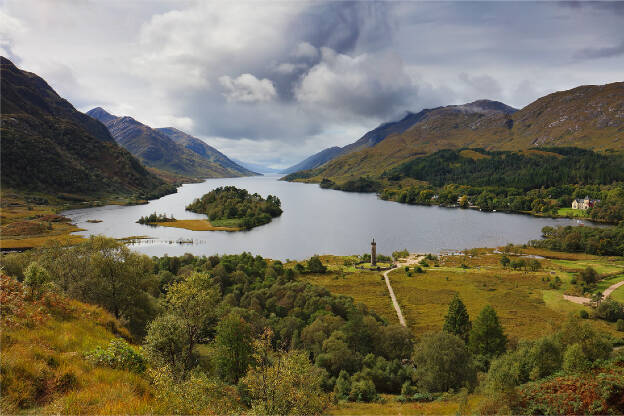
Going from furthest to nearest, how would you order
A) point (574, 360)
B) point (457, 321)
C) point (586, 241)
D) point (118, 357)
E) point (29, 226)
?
point (29, 226) < point (586, 241) < point (457, 321) < point (574, 360) < point (118, 357)

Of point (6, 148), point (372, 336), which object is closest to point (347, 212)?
point (372, 336)

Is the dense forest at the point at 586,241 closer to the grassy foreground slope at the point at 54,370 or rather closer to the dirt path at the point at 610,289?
the dirt path at the point at 610,289

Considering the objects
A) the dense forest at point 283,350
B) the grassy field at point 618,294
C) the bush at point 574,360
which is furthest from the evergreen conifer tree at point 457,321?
the grassy field at point 618,294

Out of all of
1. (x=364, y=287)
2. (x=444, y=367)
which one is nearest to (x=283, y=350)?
(x=444, y=367)

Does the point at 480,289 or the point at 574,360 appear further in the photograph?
the point at 480,289

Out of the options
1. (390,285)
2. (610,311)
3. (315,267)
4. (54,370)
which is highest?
(54,370)

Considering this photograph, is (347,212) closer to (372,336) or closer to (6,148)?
(372,336)

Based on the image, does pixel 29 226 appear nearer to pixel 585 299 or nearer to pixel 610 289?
pixel 585 299
